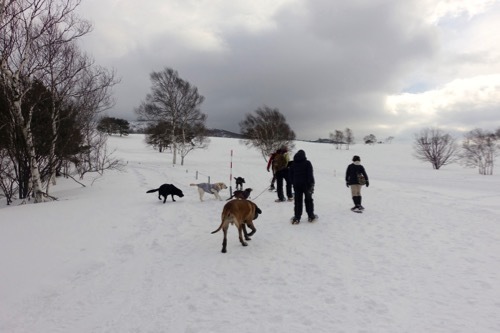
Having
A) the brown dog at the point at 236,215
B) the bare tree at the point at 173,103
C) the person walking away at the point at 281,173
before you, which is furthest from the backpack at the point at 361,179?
the bare tree at the point at 173,103

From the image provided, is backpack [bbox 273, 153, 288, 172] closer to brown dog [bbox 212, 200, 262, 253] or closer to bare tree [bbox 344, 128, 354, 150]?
brown dog [bbox 212, 200, 262, 253]

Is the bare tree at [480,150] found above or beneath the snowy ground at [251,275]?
above

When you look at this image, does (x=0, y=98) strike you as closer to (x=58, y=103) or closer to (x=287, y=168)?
(x=58, y=103)

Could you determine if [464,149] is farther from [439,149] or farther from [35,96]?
[35,96]

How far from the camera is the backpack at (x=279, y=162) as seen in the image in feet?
35.6

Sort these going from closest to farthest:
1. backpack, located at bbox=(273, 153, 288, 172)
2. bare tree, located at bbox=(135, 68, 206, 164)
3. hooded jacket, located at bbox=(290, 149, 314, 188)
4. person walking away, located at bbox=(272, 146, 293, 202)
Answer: hooded jacket, located at bbox=(290, 149, 314, 188) → person walking away, located at bbox=(272, 146, 293, 202) → backpack, located at bbox=(273, 153, 288, 172) → bare tree, located at bbox=(135, 68, 206, 164)

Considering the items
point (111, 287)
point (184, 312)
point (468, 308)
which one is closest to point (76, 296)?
point (111, 287)

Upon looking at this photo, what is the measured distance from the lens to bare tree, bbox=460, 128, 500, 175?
112ft

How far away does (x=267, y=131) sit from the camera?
40.8m

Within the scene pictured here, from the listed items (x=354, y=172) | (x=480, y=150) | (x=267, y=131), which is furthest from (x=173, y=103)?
(x=480, y=150)

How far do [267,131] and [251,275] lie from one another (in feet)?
121

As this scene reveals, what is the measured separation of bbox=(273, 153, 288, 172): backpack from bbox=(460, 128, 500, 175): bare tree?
33.5 metres

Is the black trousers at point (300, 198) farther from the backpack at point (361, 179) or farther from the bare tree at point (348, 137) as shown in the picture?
the bare tree at point (348, 137)

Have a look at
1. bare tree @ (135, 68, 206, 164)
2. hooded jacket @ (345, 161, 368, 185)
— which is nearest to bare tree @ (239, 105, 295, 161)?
bare tree @ (135, 68, 206, 164)
